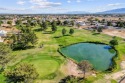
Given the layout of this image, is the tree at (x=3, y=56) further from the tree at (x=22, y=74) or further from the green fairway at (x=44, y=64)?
the tree at (x=22, y=74)

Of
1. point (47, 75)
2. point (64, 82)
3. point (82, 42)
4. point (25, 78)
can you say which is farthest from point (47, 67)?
point (82, 42)

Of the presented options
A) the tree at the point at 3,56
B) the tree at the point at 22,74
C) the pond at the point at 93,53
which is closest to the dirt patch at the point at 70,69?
the pond at the point at 93,53

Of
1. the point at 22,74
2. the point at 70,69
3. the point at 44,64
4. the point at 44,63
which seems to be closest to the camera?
the point at 22,74

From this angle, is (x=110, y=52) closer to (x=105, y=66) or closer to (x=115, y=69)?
(x=105, y=66)

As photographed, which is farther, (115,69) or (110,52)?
(110,52)

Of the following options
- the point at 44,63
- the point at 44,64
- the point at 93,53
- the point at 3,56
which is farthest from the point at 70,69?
the point at 93,53

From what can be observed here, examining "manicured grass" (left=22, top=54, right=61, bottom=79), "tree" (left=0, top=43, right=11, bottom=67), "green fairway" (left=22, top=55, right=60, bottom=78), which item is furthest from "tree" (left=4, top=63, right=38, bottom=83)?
"tree" (left=0, top=43, right=11, bottom=67)

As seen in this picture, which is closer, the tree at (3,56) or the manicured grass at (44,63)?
the manicured grass at (44,63)

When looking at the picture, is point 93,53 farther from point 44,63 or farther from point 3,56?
point 3,56
